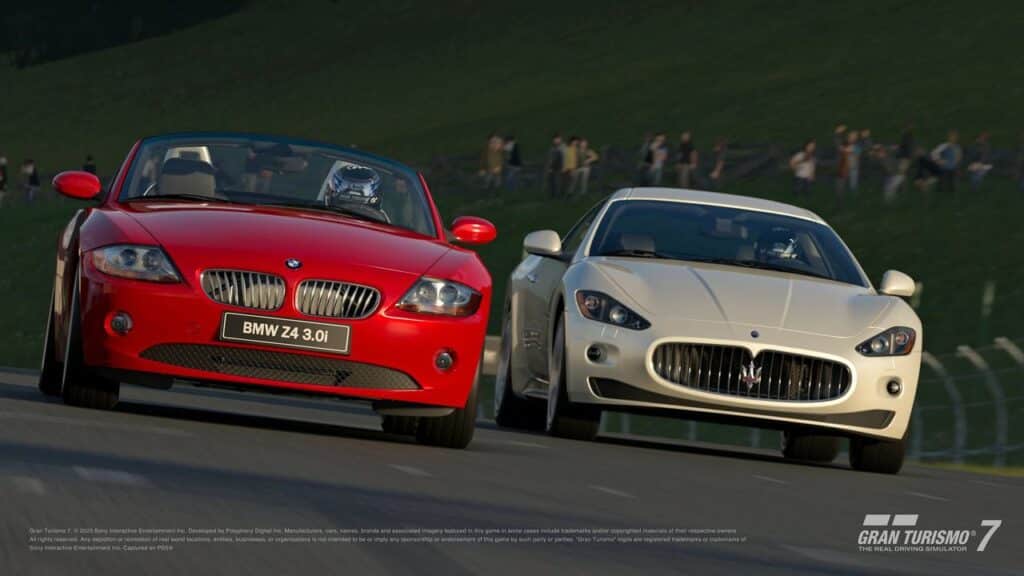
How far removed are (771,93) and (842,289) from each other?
6476cm

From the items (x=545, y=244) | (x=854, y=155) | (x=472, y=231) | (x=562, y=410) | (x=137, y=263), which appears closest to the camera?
(x=137, y=263)

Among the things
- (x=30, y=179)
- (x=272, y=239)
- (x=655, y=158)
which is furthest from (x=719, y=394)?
(x=30, y=179)

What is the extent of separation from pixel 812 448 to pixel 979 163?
113 feet

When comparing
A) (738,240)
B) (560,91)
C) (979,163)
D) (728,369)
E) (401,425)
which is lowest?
(401,425)

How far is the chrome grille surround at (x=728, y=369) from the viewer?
44.3 feet

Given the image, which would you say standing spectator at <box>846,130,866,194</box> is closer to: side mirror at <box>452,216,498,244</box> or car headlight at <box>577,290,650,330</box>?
car headlight at <box>577,290,650,330</box>

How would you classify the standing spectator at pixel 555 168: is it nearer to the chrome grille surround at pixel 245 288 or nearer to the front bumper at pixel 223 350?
the front bumper at pixel 223 350

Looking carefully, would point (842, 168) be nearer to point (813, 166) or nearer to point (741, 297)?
point (813, 166)

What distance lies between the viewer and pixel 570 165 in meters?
55.6

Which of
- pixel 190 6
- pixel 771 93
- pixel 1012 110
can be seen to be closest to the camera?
pixel 1012 110

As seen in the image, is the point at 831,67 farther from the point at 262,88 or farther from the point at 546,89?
the point at 262,88

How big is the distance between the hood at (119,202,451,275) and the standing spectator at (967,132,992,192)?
122ft

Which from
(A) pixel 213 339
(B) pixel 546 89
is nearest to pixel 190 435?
(A) pixel 213 339

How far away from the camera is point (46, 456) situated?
943 cm
